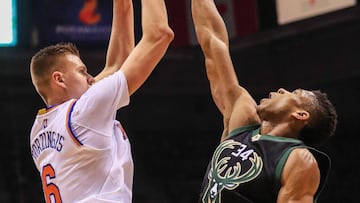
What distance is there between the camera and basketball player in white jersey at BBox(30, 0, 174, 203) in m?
3.22

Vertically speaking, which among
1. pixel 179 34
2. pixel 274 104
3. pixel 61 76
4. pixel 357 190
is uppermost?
pixel 61 76

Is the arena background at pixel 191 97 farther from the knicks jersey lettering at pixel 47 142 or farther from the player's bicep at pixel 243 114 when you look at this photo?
the knicks jersey lettering at pixel 47 142

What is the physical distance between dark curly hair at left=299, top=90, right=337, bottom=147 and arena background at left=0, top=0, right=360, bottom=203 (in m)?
5.09

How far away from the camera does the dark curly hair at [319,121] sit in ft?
11.8

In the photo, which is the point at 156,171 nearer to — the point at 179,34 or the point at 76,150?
the point at 179,34

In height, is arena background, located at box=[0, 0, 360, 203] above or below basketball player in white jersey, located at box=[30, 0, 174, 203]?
below

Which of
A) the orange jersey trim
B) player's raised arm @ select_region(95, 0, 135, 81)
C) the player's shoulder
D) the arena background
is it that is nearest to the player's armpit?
the player's shoulder

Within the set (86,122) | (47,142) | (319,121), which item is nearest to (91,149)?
(86,122)

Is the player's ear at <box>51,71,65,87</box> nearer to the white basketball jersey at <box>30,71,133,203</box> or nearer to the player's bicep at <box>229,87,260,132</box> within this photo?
the white basketball jersey at <box>30,71,133,203</box>

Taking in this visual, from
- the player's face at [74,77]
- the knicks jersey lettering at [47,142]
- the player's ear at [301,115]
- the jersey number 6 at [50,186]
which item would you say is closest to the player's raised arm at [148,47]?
the player's face at [74,77]

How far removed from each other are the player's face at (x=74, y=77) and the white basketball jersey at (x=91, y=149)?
10 centimetres

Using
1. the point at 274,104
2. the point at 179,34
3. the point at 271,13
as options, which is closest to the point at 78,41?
the point at 179,34

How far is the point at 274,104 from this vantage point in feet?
12.0

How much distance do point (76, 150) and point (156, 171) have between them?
364 inches
